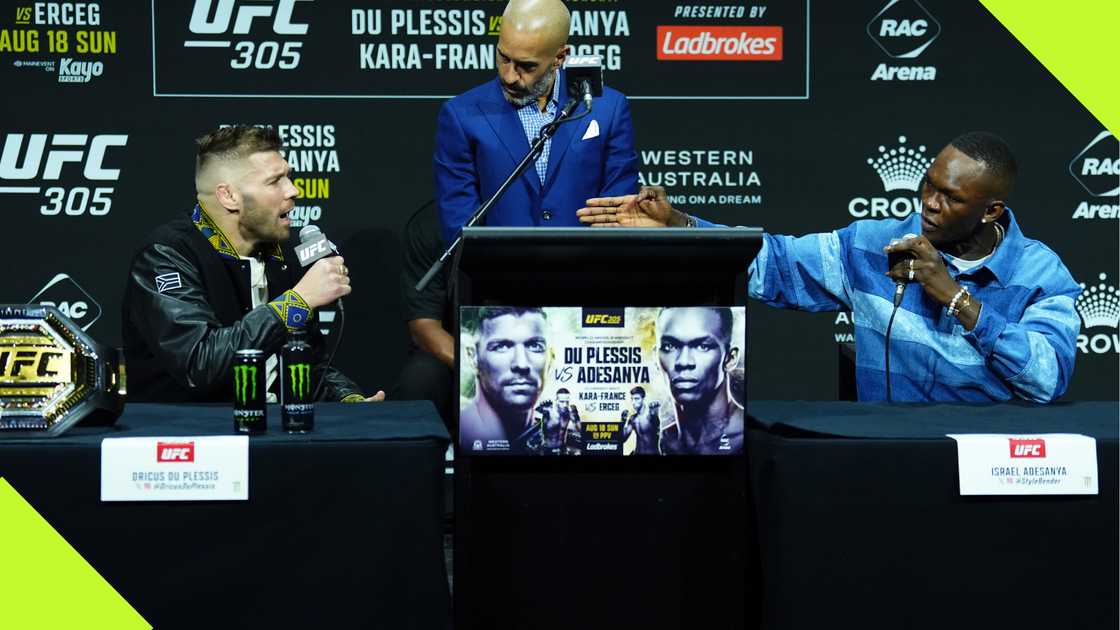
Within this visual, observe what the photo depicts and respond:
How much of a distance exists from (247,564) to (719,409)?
75 cm

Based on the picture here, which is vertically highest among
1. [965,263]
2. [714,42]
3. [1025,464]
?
[714,42]

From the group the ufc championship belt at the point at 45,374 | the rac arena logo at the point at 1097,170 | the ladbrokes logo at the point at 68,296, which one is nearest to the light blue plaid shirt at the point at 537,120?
the ufc championship belt at the point at 45,374

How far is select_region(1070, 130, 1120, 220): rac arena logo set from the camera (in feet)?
14.5

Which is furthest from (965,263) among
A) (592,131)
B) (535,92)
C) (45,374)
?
(45,374)

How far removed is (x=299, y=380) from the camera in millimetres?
2045

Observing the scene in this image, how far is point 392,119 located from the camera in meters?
4.29

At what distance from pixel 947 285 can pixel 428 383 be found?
67.5 inches

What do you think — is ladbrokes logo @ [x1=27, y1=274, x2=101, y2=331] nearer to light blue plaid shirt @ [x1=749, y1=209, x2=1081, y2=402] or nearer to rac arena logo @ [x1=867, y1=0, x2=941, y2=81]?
light blue plaid shirt @ [x1=749, y1=209, x2=1081, y2=402]

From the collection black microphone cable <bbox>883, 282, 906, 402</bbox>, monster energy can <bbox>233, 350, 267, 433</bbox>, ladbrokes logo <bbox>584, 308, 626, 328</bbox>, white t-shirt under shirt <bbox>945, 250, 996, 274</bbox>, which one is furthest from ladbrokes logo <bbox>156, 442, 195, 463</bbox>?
white t-shirt under shirt <bbox>945, 250, 996, 274</bbox>

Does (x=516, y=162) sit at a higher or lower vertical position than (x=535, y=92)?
lower

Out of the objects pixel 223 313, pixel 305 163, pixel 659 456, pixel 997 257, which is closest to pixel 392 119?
pixel 305 163

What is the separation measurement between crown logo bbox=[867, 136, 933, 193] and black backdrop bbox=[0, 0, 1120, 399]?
0.5 inches

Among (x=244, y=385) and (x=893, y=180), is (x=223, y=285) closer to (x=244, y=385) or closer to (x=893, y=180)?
(x=244, y=385)

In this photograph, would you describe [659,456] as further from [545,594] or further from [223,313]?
[223,313]
